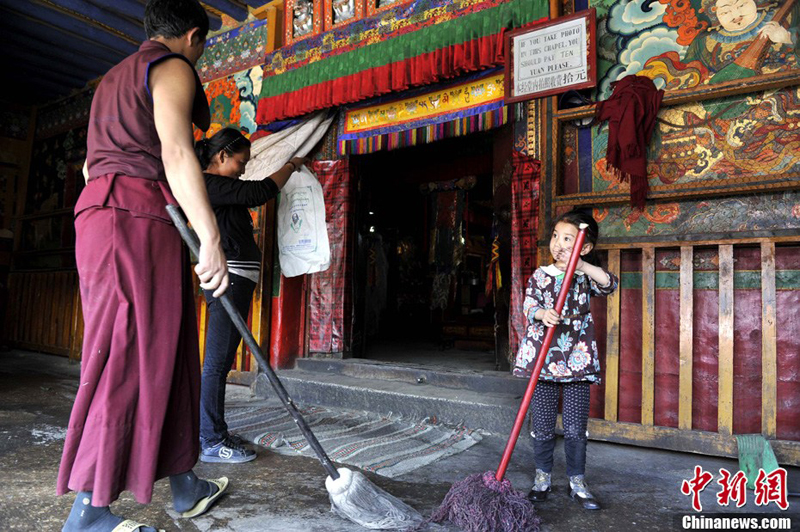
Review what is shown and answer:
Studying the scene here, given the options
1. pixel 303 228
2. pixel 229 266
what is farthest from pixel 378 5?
pixel 229 266

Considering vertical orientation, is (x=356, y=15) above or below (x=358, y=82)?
above

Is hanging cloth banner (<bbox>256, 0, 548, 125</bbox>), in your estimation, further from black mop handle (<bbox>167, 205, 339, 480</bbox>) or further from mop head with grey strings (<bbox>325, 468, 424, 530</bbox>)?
mop head with grey strings (<bbox>325, 468, 424, 530</bbox>)

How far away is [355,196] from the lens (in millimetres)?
4434

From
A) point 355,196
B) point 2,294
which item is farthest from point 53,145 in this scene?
point 355,196

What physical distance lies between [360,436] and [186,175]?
1902 mm

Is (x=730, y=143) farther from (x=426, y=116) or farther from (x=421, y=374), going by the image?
(x=421, y=374)

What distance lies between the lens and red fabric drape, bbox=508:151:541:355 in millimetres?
3281

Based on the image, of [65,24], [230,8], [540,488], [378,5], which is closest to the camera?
[540,488]

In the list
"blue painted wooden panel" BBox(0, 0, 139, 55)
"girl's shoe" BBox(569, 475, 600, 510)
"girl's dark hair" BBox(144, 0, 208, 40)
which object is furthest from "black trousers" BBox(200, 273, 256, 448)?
"blue painted wooden panel" BBox(0, 0, 139, 55)

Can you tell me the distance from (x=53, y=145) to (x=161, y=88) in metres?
6.98

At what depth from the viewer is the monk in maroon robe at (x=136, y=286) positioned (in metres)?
1.36

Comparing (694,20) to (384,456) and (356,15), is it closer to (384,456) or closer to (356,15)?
A: (356,15)

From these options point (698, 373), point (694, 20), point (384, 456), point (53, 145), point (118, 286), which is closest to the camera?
point (118, 286)

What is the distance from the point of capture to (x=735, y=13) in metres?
2.76
